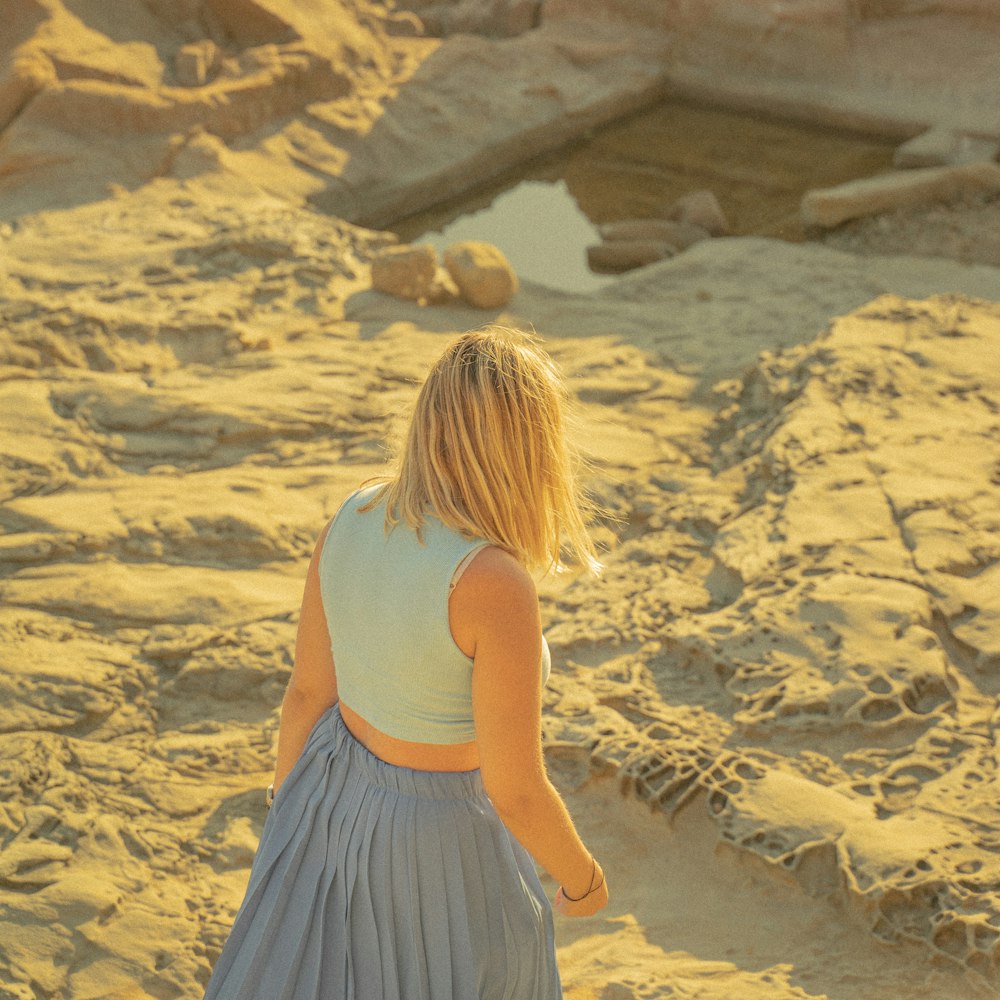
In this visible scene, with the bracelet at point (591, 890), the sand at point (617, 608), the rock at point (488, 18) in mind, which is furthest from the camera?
the rock at point (488, 18)

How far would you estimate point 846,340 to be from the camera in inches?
206

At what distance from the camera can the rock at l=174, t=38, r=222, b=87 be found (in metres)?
8.89

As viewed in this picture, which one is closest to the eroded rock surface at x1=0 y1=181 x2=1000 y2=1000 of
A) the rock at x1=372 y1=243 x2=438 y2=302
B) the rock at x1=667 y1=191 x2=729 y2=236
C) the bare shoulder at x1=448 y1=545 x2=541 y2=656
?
the rock at x1=372 y1=243 x2=438 y2=302

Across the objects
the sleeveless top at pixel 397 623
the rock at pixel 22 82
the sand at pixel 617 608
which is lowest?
the sand at pixel 617 608

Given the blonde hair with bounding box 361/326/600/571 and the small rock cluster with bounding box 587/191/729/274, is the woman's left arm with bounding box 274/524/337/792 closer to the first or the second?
the blonde hair with bounding box 361/326/600/571

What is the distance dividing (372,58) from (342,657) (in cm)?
929

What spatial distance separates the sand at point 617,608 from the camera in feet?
9.03

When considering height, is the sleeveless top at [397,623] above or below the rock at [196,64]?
below

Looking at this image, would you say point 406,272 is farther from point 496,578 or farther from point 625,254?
point 496,578

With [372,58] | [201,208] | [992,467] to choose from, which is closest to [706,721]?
[992,467]

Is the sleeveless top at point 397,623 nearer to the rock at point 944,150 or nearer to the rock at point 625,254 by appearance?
the rock at point 625,254

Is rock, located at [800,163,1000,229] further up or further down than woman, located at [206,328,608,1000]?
further up

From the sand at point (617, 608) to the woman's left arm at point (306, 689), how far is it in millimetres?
373

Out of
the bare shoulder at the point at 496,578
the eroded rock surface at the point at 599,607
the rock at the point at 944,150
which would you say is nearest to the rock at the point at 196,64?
the eroded rock surface at the point at 599,607
